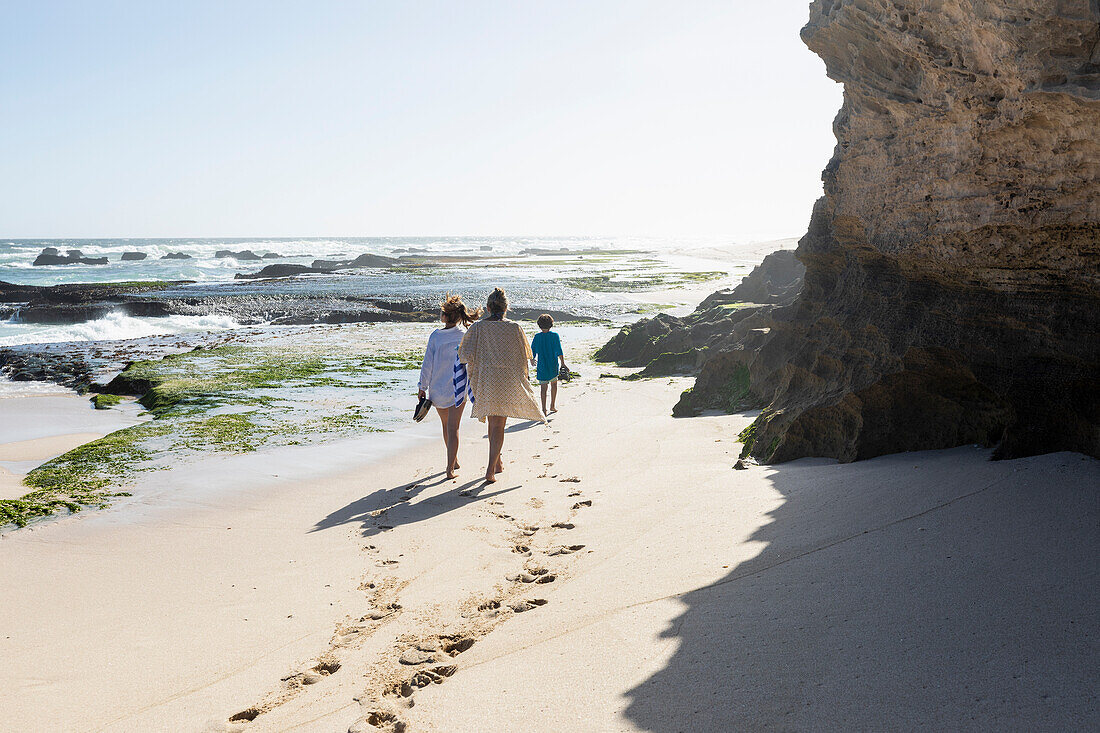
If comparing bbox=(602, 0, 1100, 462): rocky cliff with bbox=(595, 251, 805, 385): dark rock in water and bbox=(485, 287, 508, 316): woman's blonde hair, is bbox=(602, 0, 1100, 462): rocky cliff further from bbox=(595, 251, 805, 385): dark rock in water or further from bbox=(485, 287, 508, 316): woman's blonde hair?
bbox=(595, 251, 805, 385): dark rock in water

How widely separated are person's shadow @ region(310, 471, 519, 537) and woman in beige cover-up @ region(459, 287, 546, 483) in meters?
0.40

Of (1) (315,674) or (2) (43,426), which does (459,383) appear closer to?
(1) (315,674)

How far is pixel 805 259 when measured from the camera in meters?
6.71

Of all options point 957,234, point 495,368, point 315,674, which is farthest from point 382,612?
point 957,234

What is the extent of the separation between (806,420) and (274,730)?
439 centimetres

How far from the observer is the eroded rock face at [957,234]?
361 centimetres

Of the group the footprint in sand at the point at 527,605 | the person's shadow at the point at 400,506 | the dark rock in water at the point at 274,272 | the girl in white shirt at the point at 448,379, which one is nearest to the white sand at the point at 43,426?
the person's shadow at the point at 400,506

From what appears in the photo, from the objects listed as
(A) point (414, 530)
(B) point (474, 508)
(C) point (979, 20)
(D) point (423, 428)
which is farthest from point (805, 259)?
(D) point (423, 428)

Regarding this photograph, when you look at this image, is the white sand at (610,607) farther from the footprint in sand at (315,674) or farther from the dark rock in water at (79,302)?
the dark rock in water at (79,302)

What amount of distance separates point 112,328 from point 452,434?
74.4 feet

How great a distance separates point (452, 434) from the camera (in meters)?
7.24

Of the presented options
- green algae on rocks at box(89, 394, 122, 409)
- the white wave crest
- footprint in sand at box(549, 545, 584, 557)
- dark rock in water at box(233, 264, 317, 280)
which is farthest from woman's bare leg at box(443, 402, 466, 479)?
dark rock in water at box(233, 264, 317, 280)

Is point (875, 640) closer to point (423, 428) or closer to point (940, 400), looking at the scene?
point (940, 400)

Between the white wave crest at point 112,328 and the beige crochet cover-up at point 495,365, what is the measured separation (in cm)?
1999
